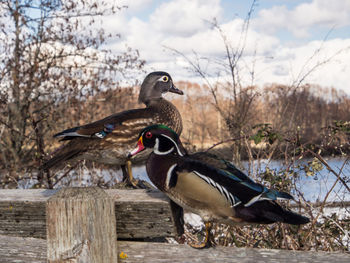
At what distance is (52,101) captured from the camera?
707 cm

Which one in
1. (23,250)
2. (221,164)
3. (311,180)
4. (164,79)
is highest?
(164,79)

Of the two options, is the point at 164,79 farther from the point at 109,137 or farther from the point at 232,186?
the point at 232,186

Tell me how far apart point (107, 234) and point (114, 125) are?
3.38ft

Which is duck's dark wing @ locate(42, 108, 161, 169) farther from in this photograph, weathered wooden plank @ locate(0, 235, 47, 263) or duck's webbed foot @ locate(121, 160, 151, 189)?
weathered wooden plank @ locate(0, 235, 47, 263)

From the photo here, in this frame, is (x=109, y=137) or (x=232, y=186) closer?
(x=232, y=186)

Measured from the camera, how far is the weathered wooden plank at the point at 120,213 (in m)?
1.81

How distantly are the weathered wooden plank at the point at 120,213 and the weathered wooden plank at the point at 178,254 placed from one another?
0.18ft

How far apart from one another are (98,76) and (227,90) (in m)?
2.71

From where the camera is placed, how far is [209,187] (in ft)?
5.65

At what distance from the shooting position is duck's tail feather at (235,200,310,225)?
1642mm

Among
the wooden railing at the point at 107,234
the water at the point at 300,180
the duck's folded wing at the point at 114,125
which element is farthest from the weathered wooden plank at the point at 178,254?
the water at the point at 300,180

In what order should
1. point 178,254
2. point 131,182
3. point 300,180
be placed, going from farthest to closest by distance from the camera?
point 300,180 < point 131,182 < point 178,254

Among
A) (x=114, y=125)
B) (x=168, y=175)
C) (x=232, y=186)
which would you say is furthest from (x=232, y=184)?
(x=114, y=125)

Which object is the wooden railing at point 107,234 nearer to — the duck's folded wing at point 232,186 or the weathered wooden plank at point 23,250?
the weathered wooden plank at point 23,250
